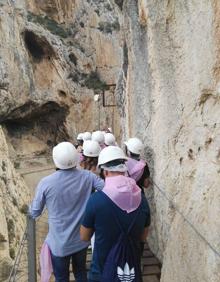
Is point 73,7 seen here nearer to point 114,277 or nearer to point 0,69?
point 0,69

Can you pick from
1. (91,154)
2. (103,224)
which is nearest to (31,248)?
(91,154)

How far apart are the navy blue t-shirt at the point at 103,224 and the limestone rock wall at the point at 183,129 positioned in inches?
26.5

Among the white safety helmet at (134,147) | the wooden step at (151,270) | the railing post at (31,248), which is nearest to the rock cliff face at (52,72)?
the white safety helmet at (134,147)

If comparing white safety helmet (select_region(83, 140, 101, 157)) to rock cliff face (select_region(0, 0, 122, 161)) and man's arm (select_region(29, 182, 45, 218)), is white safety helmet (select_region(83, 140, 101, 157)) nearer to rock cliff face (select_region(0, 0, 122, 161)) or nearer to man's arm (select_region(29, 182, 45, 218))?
man's arm (select_region(29, 182, 45, 218))

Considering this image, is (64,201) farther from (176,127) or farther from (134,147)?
(134,147)

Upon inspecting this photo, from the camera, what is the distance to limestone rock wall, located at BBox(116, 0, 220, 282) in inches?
140

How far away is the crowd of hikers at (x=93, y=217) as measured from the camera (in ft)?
9.36

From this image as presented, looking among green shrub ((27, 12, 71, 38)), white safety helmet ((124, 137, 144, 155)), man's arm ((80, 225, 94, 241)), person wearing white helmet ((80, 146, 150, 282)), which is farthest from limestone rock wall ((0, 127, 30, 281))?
green shrub ((27, 12, 71, 38))

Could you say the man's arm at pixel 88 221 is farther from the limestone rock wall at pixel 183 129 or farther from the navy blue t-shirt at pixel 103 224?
the limestone rock wall at pixel 183 129

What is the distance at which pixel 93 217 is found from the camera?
2871 millimetres

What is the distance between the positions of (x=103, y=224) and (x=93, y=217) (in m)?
0.09

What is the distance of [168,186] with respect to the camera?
16.4 feet

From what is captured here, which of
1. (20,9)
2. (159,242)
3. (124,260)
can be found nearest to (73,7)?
(20,9)

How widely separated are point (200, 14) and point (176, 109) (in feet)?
3.81
